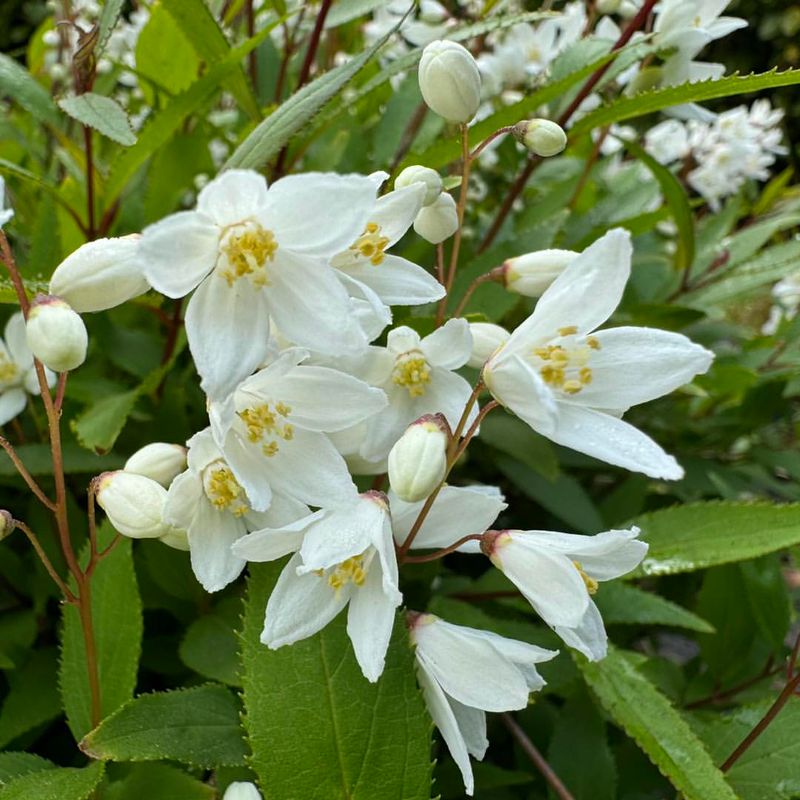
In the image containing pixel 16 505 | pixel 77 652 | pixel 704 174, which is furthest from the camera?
pixel 704 174

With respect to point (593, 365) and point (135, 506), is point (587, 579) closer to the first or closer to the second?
Answer: point (593, 365)

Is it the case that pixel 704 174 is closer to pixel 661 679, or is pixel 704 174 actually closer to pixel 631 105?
pixel 631 105

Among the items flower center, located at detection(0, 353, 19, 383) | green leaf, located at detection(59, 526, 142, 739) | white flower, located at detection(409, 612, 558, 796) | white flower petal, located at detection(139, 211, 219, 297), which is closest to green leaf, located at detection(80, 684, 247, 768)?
green leaf, located at detection(59, 526, 142, 739)

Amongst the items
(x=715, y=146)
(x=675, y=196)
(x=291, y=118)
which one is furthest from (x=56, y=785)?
(x=715, y=146)

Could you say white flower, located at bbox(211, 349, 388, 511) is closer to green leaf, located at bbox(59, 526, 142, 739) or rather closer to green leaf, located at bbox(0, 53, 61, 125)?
green leaf, located at bbox(59, 526, 142, 739)

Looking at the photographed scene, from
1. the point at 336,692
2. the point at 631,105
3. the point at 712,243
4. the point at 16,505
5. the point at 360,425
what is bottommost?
the point at 712,243

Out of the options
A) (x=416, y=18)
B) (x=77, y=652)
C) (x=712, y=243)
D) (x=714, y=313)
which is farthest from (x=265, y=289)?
(x=416, y=18)

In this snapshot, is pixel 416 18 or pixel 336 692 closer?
pixel 336 692
